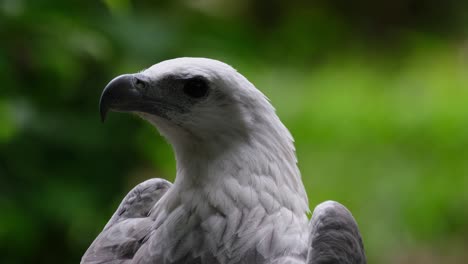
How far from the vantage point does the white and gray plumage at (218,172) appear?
6.39 ft

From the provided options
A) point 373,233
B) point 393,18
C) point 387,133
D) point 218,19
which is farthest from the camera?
point 393,18

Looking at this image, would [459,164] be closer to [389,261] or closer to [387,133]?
[387,133]

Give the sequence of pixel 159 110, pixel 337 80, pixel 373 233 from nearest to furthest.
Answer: pixel 159 110
pixel 373 233
pixel 337 80

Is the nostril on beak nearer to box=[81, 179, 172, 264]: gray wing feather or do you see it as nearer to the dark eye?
the dark eye

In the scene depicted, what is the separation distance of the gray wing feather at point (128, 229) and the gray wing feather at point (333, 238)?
51 cm

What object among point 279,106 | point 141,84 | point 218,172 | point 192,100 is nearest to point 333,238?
point 218,172

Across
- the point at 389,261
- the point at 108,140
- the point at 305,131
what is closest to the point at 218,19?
the point at 108,140

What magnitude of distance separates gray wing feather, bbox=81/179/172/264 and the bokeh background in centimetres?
68

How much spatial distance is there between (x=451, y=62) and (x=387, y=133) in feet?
4.73

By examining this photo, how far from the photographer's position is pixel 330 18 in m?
7.59

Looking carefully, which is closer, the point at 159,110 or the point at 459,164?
the point at 159,110

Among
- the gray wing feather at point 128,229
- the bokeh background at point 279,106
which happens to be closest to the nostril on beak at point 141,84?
the gray wing feather at point 128,229

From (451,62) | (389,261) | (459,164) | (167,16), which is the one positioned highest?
(167,16)

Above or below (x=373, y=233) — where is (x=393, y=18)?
above
